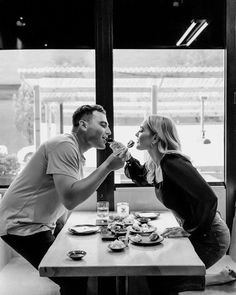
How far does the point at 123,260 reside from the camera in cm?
194

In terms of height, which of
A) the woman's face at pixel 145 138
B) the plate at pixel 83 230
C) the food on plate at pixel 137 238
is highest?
the woman's face at pixel 145 138

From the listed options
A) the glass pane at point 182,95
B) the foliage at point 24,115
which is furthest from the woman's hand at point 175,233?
the foliage at point 24,115

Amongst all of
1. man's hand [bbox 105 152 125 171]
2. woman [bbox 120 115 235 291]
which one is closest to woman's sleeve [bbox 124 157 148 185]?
woman [bbox 120 115 235 291]

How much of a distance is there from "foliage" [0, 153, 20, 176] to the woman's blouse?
65.7 inches

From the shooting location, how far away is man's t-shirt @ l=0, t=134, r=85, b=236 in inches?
93.8

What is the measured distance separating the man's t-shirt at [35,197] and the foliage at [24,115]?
1414mm

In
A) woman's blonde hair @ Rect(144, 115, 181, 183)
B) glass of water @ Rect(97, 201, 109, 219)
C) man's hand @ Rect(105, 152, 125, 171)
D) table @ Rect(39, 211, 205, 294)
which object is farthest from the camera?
glass of water @ Rect(97, 201, 109, 219)

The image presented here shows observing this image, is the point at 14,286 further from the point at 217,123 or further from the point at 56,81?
the point at 217,123

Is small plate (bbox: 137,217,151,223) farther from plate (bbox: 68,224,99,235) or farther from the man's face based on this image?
the man's face

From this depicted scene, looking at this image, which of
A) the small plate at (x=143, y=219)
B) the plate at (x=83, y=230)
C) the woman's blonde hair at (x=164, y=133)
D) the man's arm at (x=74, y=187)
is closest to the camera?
the man's arm at (x=74, y=187)

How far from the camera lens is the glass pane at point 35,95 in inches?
150

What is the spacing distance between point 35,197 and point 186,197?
90 cm

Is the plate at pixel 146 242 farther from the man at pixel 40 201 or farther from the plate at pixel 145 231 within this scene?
the man at pixel 40 201

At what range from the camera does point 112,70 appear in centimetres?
364
